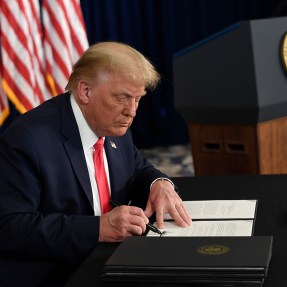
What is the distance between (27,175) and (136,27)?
5.47m

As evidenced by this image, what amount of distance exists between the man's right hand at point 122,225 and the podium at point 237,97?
1.72 m

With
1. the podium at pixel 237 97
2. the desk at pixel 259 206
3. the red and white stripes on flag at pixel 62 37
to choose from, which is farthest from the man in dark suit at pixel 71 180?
the red and white stripes on flag at pixel 62 37

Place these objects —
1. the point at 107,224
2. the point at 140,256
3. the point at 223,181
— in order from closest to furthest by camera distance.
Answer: the point at 140,256, the point at 107,224, the point at 223,181

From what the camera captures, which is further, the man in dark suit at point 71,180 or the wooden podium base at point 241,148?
the wooden podium base at point 241,148

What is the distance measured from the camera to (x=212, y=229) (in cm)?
174

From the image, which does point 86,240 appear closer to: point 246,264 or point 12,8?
point 246,264

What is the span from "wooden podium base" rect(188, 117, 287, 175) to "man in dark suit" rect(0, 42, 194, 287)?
139 centimetres

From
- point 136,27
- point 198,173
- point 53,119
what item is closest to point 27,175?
→ point 53,119

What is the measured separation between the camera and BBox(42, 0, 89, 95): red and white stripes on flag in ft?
16.5

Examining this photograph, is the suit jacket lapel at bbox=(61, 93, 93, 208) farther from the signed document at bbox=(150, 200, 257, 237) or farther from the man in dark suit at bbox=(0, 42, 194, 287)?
the signed document at bbox=(150, 200, 257, 237)

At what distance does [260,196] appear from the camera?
6.77 ft

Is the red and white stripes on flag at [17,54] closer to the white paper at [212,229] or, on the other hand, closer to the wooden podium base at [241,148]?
the wooden podium base at [241,148]

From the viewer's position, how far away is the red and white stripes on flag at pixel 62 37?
502 centimetres

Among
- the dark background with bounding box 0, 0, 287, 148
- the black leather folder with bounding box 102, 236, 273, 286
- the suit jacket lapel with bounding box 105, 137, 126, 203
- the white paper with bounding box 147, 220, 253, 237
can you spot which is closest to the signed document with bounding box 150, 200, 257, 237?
the white paper with bounding box 147, 220, 253, 237
